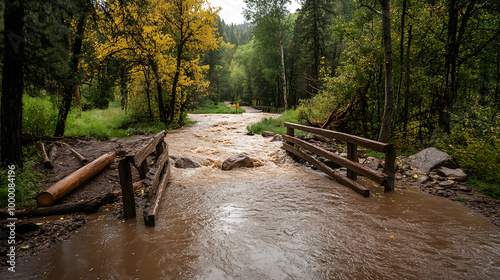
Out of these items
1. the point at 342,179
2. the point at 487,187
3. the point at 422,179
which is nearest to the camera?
the point at 487,187

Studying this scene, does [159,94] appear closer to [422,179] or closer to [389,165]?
[389,165]

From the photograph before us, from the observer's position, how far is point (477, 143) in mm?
5289

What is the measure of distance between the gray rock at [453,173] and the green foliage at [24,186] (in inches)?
349

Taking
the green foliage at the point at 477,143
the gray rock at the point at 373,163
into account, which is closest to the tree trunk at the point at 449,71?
the green foliage at the point at 477,143

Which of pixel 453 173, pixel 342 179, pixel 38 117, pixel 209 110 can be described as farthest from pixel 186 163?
pixel 209 110

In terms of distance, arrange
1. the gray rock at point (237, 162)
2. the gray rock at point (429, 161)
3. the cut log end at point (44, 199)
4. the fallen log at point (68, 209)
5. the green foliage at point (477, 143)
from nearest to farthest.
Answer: the fallen log at point (68, 209)
the cut log end at point (44, 199)
the green foliage at point (477, 143)
the gray rock at point (429, 161)
the gray rock at point (237, 162)

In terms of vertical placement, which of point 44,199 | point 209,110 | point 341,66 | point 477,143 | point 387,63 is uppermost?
point 341,66

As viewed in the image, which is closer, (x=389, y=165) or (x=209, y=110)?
(x=389, y=165)

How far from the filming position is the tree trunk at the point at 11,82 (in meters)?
4.73

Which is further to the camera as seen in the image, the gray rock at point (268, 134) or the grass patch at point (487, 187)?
the gray rock at point (268, 134)

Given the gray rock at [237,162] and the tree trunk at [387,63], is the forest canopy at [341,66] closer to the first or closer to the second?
the tree trunk at [387,63]

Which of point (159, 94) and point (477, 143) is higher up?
point (159, 94)

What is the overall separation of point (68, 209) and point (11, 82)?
3.12 meters

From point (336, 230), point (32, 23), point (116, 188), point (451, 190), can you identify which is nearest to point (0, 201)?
point (116, 188)
